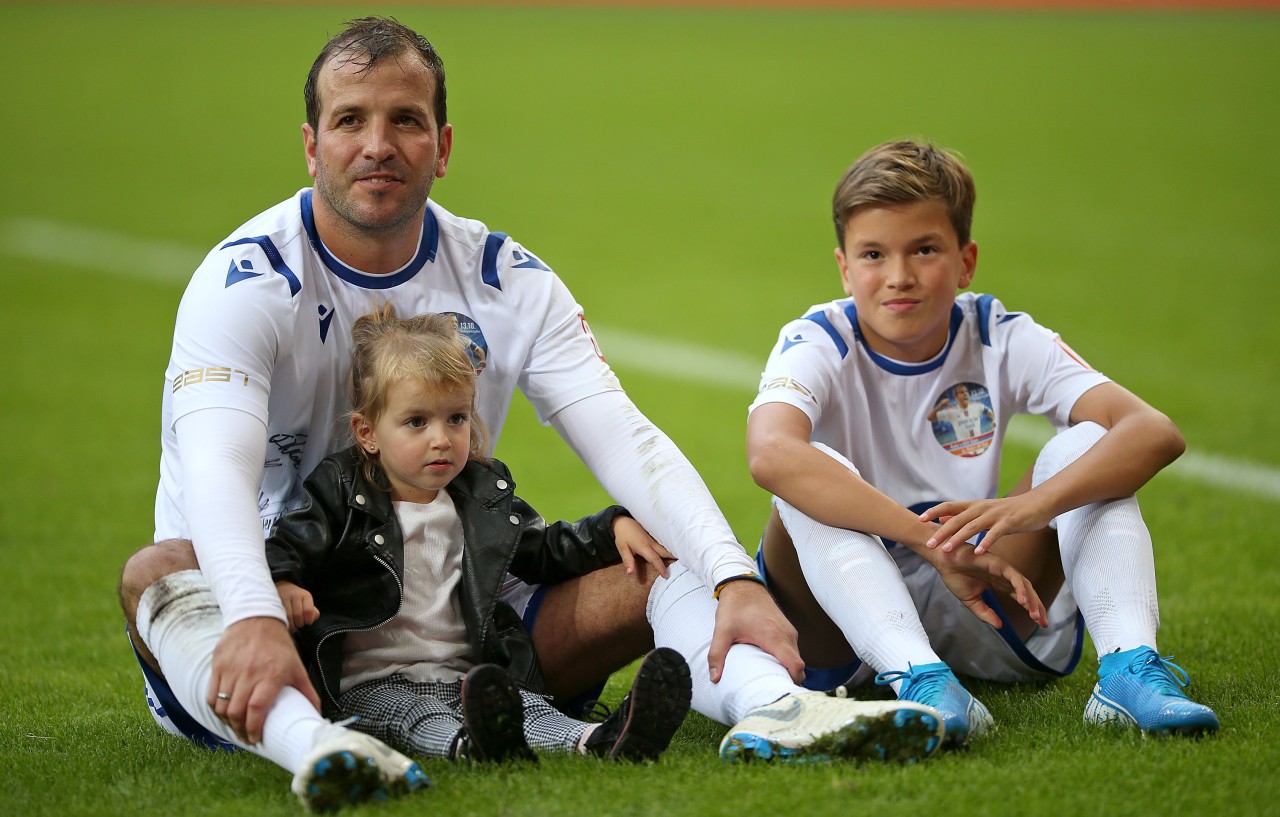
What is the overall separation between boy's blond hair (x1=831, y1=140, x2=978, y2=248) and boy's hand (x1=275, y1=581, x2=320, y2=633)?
5.81 feet

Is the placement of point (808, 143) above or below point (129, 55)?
below

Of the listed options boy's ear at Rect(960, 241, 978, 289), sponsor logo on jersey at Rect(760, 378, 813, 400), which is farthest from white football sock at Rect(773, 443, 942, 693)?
boy's ear at Rect(960, 241, 978, 289)

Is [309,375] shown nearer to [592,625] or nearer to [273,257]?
[273,257]

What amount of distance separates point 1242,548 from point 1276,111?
46.7 feet

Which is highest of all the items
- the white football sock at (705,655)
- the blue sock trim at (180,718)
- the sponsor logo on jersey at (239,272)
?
the sponsor logo on jersey at (239,272)

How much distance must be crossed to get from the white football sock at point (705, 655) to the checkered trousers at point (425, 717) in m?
0.30

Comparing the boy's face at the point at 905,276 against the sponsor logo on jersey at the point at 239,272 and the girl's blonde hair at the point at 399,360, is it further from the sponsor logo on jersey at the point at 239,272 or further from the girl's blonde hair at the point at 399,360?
the sponsor logo on jersey at the point at 239,272

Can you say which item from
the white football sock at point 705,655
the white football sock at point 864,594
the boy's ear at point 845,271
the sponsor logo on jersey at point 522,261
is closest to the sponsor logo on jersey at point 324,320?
the sponsor logo on jersey at point 522,261

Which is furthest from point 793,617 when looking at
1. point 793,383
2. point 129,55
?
point 129,55

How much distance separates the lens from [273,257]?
139 inches

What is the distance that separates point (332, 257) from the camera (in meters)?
3.64

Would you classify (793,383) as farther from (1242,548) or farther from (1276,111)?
(1276,111)

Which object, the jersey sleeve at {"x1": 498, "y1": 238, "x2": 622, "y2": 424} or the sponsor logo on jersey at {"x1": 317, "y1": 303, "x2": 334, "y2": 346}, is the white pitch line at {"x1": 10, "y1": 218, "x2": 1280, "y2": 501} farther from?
the sponsor logo on jersey at {"x1": 317, "y1": 303, "x2": 334, "y2": 346}

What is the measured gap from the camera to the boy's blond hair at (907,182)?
12.8ft
